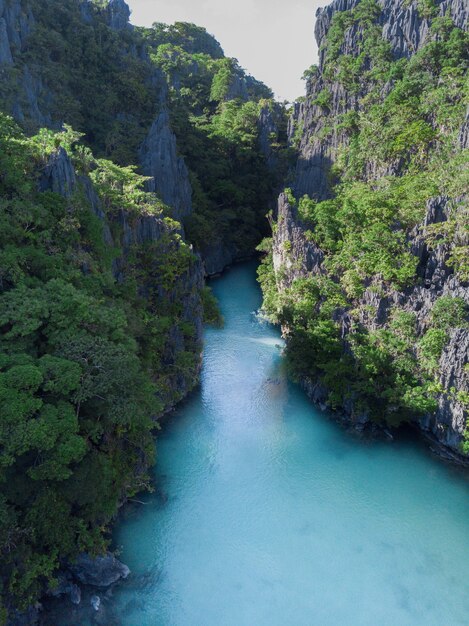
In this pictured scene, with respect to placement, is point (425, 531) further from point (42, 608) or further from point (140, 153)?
point (140, 153)

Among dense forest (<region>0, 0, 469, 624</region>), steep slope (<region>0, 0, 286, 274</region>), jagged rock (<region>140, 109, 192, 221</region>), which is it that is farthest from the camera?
jagged rock (<region>140, 109, 192, 221</region>)

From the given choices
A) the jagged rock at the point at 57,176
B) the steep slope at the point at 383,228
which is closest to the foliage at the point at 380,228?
the steep slope at the point at 383,228

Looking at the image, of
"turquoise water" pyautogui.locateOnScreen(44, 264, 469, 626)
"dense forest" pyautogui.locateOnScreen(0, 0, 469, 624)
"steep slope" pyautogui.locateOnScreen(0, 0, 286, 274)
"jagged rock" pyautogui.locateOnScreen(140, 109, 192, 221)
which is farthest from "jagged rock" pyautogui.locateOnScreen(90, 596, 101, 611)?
"jagged rock" pyautogui.locateOnScreen(140, 109, 192, 221)

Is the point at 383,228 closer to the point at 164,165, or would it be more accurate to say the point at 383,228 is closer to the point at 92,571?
the point at 164,165

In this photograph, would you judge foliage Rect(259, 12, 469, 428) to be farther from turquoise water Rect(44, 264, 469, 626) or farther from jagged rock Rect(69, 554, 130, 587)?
jagged rock Rect(69, 554, 130, 587)

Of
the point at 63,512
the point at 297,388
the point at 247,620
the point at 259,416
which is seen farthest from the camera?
→ the point at 297,388

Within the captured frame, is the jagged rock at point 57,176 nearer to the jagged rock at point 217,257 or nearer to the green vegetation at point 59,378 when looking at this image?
the green vegetation at point 59,378

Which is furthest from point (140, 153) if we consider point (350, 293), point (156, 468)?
point (156, 468)
